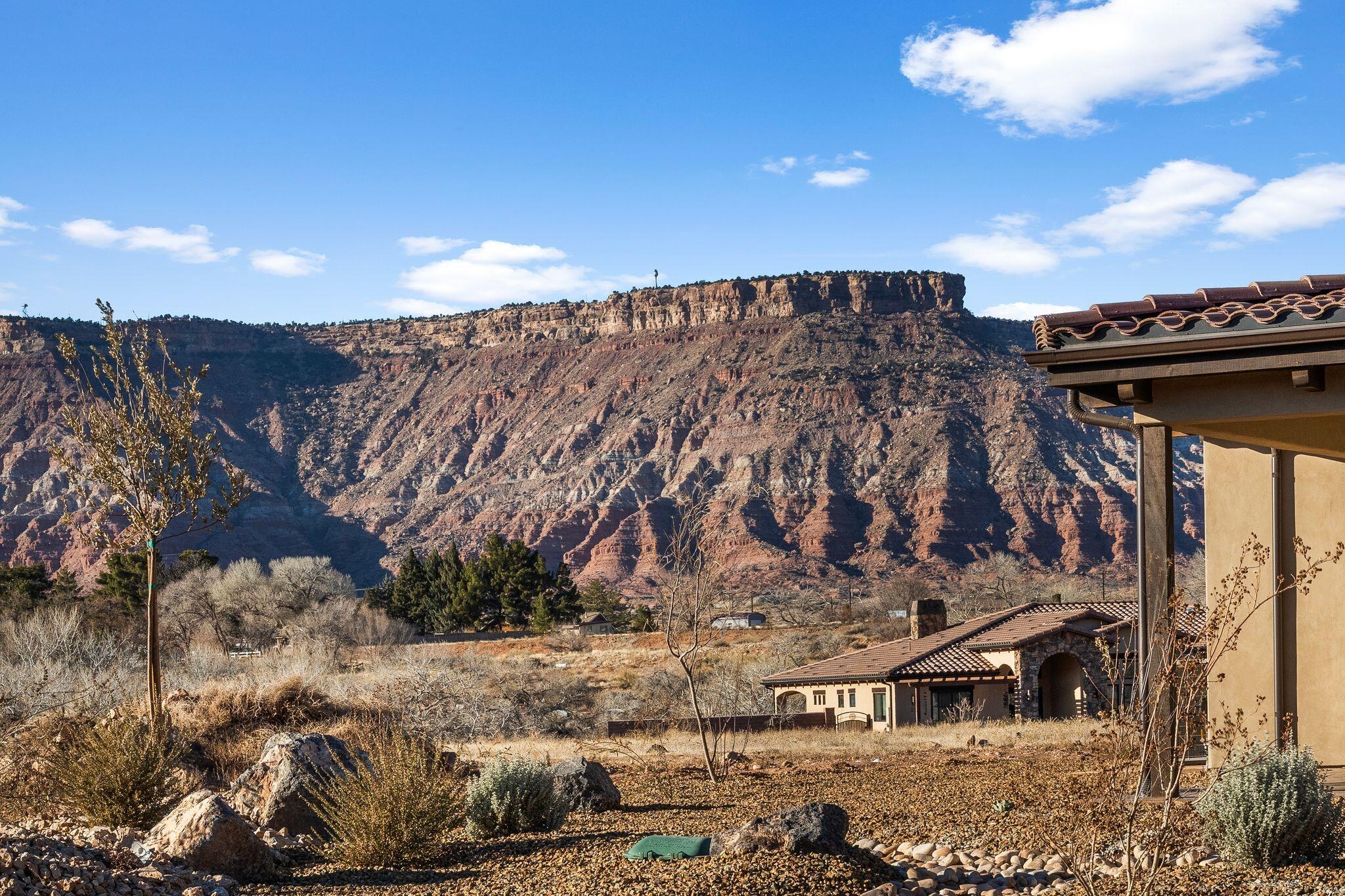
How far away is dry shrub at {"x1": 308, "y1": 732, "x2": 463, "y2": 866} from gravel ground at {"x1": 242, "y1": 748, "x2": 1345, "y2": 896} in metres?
0.14

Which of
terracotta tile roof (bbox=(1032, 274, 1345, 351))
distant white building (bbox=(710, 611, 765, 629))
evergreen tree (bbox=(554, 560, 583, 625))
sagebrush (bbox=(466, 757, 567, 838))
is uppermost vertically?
terracotta tile roof (bbox=(1032, 274, 1345, 351))

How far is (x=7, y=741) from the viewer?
10586 millimetres

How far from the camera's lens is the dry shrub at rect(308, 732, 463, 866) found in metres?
8.17

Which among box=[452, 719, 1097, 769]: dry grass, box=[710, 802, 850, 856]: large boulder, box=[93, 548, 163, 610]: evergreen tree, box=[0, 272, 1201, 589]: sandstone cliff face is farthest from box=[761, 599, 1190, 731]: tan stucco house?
box=[0, 272, 1201, 589]: sandstone cliff face

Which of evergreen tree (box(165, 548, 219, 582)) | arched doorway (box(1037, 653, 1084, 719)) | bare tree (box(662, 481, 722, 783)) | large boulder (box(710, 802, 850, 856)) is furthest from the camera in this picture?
evergreen tree (box(165, 548, 219, 582))

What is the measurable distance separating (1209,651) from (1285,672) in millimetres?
4912

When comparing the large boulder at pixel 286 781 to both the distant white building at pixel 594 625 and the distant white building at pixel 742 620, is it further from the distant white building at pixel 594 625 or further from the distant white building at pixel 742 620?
the distant white building at pixel 742 620

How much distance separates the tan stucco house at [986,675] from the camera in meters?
33.1

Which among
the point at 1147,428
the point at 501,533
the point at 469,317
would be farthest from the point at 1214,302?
the point at 469,317

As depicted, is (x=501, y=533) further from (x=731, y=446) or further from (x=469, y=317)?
(x=469, y=317)

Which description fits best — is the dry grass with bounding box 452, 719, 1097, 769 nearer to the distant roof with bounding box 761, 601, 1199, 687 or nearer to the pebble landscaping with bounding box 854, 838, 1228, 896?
the distant roof with bounding box 761, 601, 1199, 687

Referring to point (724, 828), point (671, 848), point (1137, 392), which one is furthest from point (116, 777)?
point (1137, 392)

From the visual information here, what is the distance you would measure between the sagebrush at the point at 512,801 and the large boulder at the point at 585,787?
838 mm

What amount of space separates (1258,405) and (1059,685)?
2929cm
